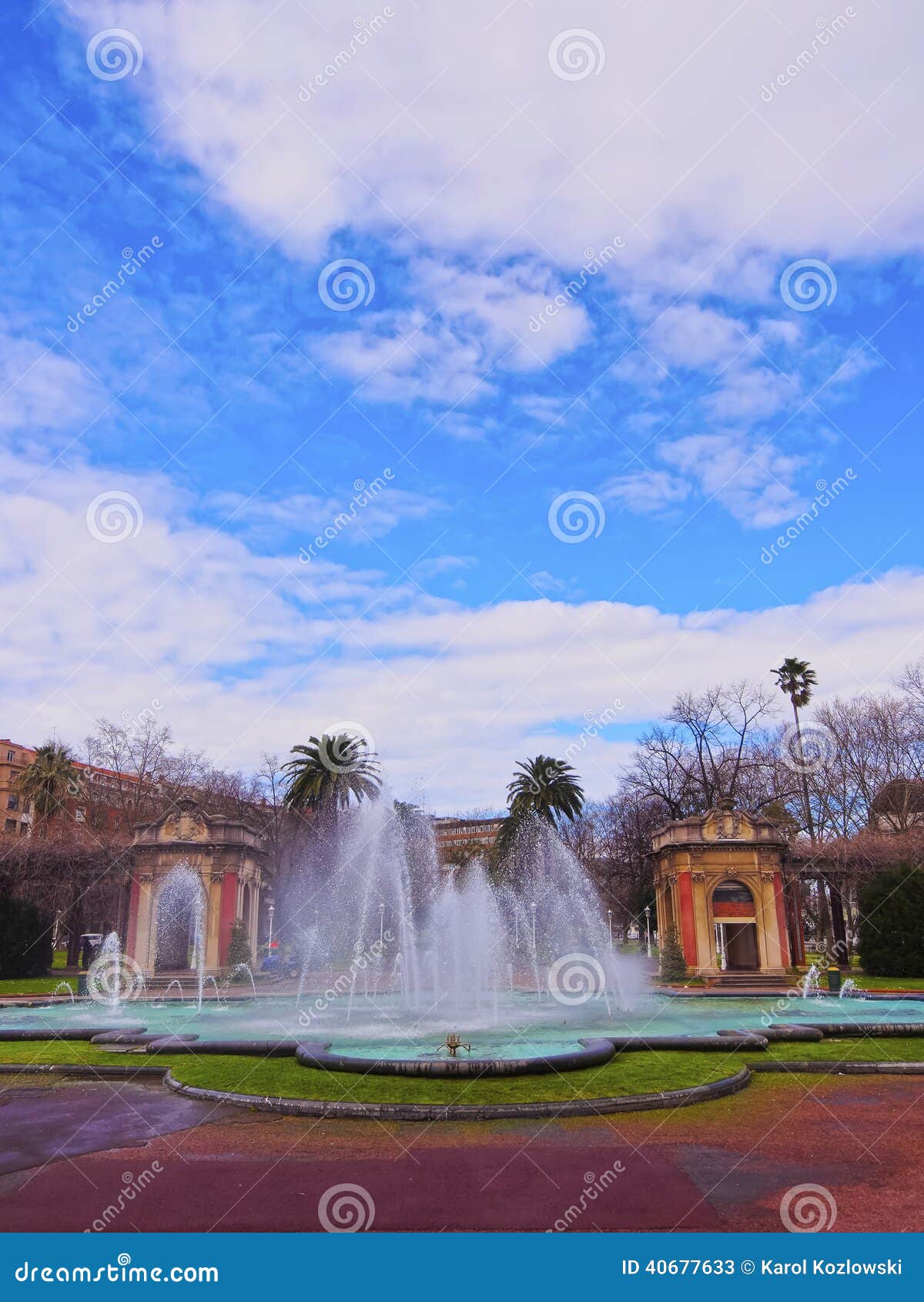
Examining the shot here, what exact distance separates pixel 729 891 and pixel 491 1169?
3328 cm

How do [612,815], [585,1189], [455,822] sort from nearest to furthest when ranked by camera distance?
[585,1189] → [612,815] → [455,822]

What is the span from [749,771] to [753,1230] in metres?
52.9

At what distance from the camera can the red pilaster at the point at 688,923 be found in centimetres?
3834

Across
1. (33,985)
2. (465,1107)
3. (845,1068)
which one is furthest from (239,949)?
(465,1107)

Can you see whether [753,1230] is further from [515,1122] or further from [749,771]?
[749,771]

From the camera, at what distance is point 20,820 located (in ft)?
272

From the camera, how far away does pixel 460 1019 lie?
68.1 feet

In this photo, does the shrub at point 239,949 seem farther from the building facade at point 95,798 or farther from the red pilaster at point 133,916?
the building facade at point 95,798

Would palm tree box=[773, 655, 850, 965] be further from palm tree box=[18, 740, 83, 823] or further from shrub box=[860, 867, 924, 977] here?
palm tree box=[18, 740, 83, 823]

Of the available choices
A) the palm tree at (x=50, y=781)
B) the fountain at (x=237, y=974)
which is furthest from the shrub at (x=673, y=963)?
the palm tree at (x=50, y=781)

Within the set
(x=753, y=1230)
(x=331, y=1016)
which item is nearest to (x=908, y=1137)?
(x=753, y=1230)

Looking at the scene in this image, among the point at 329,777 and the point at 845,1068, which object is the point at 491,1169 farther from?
the point at 329,777

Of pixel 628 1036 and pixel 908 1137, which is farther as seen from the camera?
pixel 628 1036
